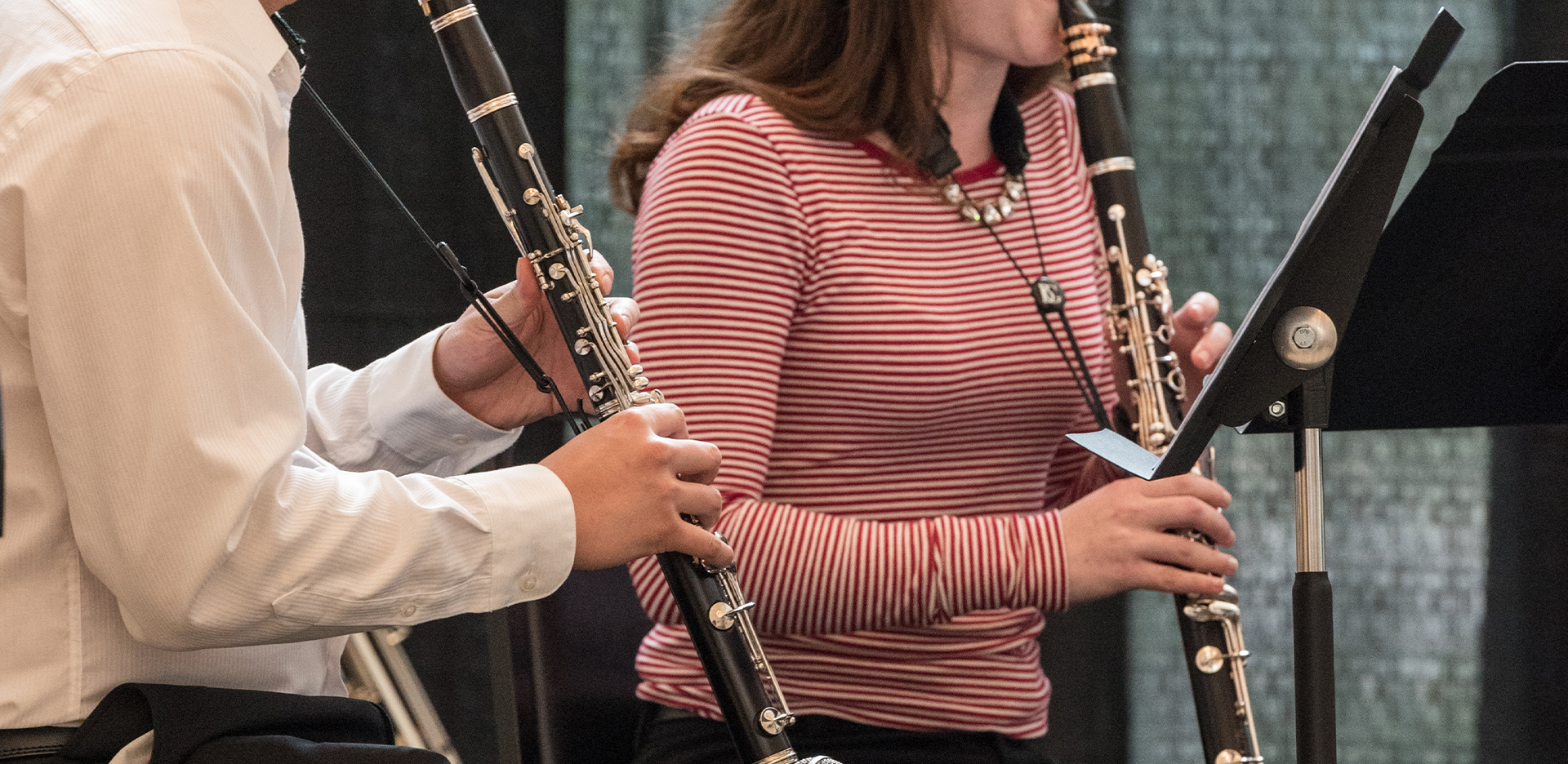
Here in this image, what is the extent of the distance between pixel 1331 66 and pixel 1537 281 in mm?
1047

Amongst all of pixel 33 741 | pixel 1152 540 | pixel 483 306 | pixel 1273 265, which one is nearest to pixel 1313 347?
pixel 1152 540

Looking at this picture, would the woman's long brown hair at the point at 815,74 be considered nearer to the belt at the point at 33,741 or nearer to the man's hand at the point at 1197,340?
the man's hand at the point at 1197,340

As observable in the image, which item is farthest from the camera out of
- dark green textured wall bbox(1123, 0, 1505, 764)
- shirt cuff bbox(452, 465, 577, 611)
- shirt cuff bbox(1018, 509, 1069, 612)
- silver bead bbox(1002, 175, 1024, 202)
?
dark green textured wall bbox(1123, 0, 1505, 764)

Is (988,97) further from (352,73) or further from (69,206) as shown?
(69,206)

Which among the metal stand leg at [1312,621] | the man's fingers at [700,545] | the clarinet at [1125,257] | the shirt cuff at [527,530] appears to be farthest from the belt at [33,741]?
the clarinet at [1125,257]

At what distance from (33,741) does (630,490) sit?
334 millimetres

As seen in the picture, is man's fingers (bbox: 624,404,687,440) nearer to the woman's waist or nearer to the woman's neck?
the woman's waist

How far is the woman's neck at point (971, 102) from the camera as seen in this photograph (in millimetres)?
1355

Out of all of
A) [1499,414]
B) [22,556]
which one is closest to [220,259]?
[22,556]

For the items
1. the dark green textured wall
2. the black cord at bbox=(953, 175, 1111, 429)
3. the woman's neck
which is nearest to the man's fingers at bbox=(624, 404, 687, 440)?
the black cord at bbox=(953, 175, 1111, 429)

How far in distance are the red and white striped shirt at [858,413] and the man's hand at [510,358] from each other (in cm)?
15

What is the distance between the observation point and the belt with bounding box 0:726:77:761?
69cm

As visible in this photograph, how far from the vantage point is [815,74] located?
52.7 inches

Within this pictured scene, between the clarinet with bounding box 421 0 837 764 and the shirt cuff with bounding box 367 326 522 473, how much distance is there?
0.15 metres
